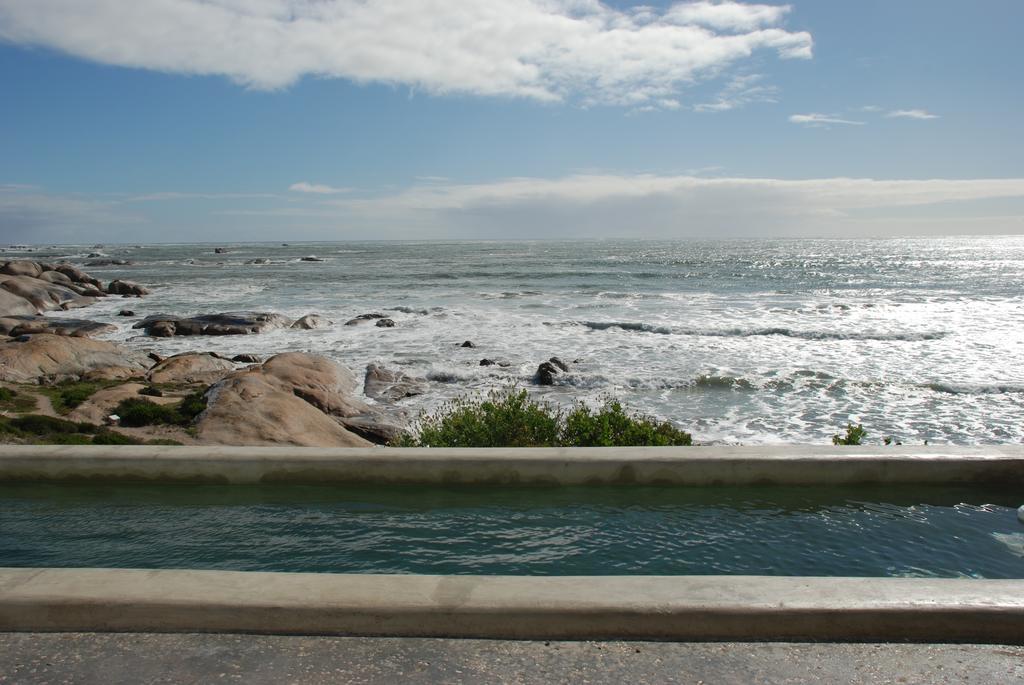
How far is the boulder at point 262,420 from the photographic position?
986 cm

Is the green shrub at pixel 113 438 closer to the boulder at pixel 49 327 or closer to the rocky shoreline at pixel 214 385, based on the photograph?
the rocky shoreline at pixel 214 385

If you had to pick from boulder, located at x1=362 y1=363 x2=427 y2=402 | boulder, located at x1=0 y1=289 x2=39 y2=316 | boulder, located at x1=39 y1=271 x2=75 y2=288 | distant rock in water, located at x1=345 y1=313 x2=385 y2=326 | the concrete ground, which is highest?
boulder, located at x1=39 y1=271 x2=75 y2=288

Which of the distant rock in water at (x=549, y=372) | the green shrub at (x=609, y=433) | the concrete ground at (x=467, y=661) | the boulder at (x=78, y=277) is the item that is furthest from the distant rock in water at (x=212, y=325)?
the concrete ground at (x=467, y=661)

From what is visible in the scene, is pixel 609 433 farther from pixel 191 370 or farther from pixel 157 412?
pixel 191 370

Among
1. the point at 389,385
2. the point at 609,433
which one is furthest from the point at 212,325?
the point at 609,433

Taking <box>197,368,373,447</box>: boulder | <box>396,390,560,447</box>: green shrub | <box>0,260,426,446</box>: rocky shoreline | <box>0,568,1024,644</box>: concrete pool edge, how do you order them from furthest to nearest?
<box>0,260,426,446</box>: rocky shoreline → <box>197,368,373,447</box>: boulder → <box>396,390,560,447</box>: green shrub → <box>0,568,1024,644</box>: concrete pool edge

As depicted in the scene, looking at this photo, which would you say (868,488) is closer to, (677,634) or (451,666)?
(677,634)

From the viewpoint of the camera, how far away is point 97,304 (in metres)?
35.1

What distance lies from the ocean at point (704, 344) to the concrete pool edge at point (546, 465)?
6275mm

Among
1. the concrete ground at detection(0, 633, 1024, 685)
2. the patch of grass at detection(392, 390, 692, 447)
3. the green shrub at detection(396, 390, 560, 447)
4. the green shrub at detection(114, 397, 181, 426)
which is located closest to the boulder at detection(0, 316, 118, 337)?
the green shrub at detection(114, 397, 181, 426)

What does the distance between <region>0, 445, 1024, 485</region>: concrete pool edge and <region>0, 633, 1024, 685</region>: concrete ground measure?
8.27 ft

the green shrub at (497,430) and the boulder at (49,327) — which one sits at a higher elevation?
the green shrub at (497,430)

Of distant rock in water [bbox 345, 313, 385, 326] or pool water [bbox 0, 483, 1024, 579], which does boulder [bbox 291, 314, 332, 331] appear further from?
pool water [bbox 0, 483, 1024, 579]

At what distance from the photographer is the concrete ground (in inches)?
129
